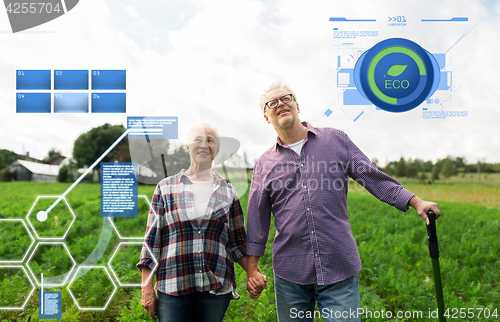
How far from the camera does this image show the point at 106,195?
2828 millimetres

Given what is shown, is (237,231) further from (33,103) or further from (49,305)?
(33,103)

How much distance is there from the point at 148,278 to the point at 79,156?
1853mm

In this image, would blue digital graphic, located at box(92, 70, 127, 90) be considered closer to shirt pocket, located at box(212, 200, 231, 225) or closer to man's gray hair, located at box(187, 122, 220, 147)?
man's gray hair, located at box(187, 122, 220, 147)

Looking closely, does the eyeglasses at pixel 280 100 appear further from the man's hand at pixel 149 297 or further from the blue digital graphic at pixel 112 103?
the blue digital graphic at pixel 112 103

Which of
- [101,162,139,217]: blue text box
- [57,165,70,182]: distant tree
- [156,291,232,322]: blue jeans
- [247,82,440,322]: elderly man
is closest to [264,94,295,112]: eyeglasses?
[247,82,440,322]: elderly man

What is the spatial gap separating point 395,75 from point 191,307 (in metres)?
2.59

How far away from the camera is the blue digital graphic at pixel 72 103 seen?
2781mm

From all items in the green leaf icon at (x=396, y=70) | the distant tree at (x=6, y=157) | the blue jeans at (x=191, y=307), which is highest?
the green leaf icon at (x=396, y=70)

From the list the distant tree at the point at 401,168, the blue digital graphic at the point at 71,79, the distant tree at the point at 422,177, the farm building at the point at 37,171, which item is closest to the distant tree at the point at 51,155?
the farm building at the point at 37,171

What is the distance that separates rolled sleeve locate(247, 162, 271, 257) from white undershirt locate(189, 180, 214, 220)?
10.9 inches

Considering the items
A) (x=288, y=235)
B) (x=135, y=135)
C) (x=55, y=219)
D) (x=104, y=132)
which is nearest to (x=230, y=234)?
(x=288, y=235)

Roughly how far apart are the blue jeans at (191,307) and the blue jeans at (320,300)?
14.1 inches

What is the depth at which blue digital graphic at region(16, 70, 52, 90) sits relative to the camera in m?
2.78

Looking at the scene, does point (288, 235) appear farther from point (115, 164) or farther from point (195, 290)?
point (115, 164)
